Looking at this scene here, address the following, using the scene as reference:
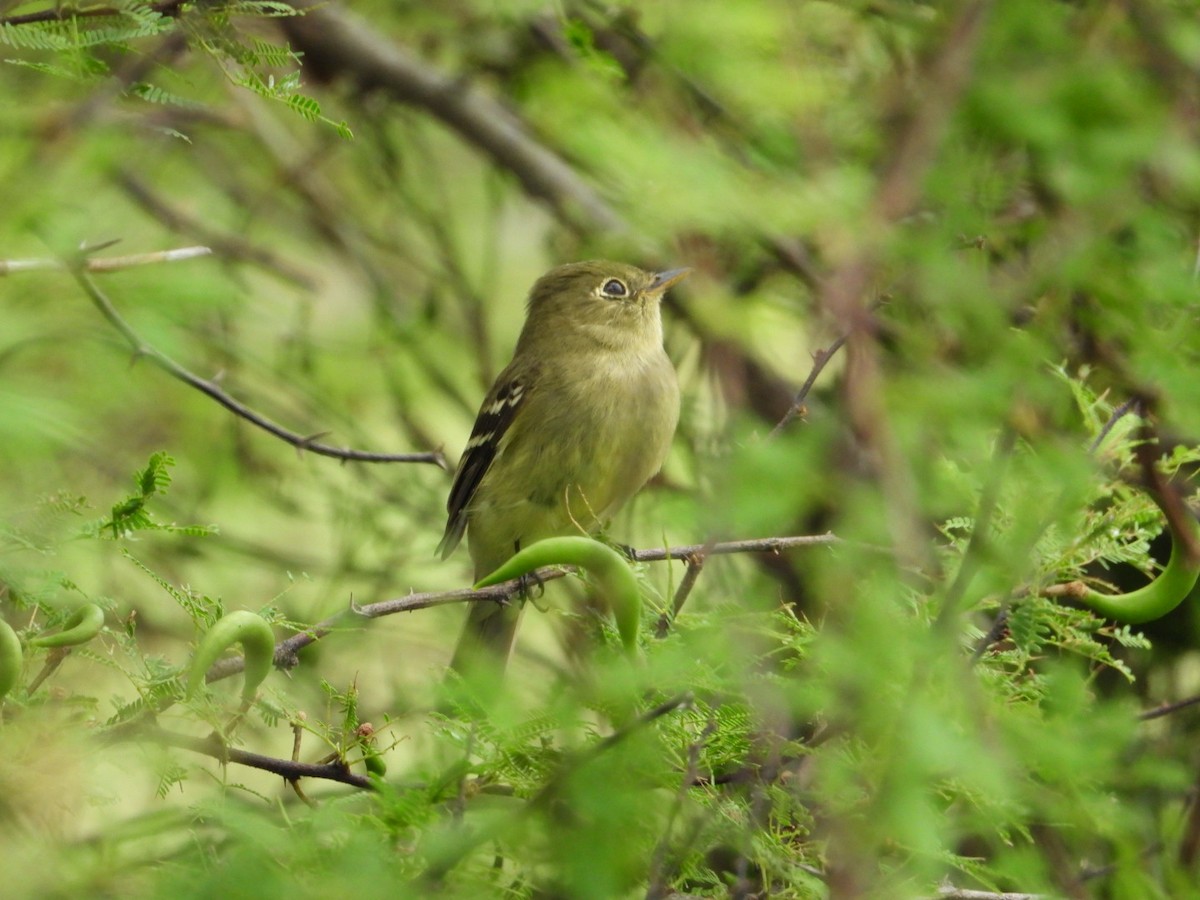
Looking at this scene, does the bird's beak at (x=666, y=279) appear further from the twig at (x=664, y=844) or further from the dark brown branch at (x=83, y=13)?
the twig at (x=664, y=844)

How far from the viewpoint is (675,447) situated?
692 cm

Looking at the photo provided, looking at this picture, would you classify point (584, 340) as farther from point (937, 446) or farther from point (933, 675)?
point (933, 675)

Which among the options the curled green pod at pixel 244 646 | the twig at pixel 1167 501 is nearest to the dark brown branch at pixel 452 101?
the twig at pixel 1167 501

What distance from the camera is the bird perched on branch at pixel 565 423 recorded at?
19.1ft

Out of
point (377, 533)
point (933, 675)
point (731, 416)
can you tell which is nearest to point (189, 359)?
point (377, 533)

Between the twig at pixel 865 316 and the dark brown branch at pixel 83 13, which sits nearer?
the twig at pixel 865 316

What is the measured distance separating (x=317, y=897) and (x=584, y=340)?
4595 mm

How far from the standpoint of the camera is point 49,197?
12.3ft

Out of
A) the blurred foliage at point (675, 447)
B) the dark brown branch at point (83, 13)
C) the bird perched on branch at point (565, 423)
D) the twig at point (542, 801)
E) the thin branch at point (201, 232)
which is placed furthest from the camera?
the thin branch at point (201, 232)

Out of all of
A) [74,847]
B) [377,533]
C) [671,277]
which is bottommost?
[377,533]

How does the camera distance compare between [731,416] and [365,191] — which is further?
[365,191]

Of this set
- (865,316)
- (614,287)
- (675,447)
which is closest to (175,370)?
(865,316)

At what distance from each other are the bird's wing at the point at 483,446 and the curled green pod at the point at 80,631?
3.56 m

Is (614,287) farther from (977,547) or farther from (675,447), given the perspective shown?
(977,547)
